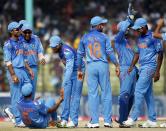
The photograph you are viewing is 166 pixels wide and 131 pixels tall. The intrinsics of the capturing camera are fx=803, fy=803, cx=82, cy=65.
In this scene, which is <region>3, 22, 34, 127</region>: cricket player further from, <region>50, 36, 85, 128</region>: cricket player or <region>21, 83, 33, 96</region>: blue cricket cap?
<region>21, 83, 33, 96</region>: blue cricket cap

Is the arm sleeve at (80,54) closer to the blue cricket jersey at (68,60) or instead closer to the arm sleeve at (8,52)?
the blue cricket jersey at (68,60)

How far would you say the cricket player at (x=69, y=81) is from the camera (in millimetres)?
15904

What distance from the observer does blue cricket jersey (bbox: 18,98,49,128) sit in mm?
15117

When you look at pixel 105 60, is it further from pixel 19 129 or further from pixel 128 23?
pixel 19 129

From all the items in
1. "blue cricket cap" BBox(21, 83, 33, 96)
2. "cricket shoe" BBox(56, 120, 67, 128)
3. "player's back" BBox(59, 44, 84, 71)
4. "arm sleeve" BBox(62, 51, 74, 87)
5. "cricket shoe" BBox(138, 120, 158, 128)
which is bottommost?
"cricket shoe" BBox(138, 120, 158, 128)

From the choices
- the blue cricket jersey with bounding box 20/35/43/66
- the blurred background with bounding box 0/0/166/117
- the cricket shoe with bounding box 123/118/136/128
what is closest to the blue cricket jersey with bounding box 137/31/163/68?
the cricket shoe with bounding box 123/118/136/128

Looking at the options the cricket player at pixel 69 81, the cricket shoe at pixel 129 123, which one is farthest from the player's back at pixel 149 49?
the cricket player at pixel 69 81

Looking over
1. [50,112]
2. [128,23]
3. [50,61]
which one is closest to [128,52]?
[128,23]

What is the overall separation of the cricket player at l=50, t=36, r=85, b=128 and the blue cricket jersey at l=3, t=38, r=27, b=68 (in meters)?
0.89

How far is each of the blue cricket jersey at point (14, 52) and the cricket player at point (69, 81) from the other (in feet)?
2.91

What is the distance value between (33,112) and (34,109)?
0.21 feet

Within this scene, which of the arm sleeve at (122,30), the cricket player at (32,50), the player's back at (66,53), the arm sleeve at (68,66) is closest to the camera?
the arm sleeve at (68,66)

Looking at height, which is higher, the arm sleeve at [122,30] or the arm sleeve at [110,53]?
the arm sleeve at [122,30]

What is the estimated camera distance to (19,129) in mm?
15406
